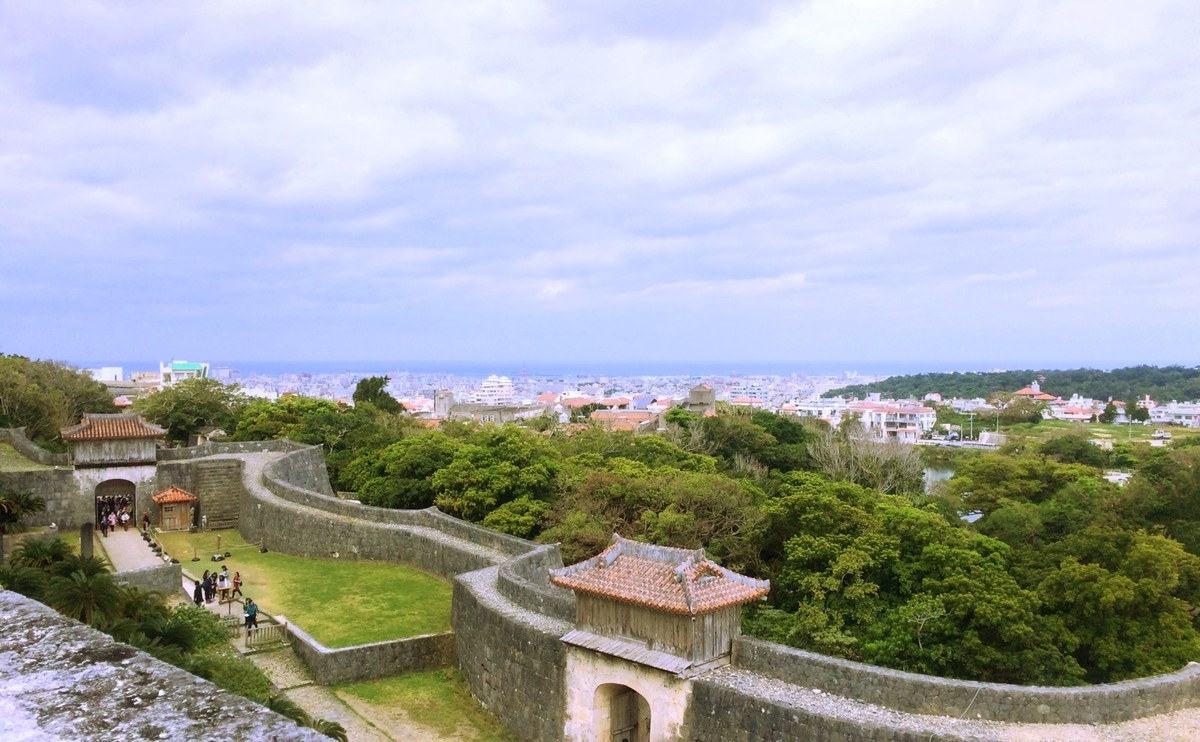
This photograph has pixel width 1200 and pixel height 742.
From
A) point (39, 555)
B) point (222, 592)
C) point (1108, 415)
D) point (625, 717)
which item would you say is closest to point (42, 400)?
point (222, 592)

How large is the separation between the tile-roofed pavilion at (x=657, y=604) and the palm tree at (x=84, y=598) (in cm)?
617

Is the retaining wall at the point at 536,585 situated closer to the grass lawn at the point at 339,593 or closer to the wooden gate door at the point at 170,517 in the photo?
the grass lawn at the point at 339,593

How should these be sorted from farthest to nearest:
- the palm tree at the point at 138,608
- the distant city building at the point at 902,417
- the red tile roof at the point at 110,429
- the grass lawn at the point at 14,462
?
the distant city building at the point at 902,417 → the grass lawn at the point at 14,462 → the red tile roof at the point at 110,429 → the palm tree at the point at 138,608

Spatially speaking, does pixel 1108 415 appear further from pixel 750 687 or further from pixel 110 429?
pixel 110 429

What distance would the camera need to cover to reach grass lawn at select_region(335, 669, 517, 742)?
44.2 feet

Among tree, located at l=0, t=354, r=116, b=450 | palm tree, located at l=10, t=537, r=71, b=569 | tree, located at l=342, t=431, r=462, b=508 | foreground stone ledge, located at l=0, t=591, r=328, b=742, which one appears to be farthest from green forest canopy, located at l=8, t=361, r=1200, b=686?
foreground stone ledge, located at l=0, t=591, r=328, b=742

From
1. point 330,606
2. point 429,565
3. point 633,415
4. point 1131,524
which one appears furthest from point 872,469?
point 633,415

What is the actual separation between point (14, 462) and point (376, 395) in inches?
862

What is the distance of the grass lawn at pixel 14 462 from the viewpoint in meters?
23.4

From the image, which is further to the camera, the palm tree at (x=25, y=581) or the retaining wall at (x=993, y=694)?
the retaining wall at (x=993, y=694)

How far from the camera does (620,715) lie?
13.2 metres

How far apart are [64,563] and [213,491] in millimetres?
14014

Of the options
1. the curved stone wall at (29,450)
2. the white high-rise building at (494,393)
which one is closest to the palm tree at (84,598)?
the curved stone wall at (29,450)

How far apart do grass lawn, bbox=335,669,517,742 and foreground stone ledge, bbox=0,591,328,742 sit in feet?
35.4
